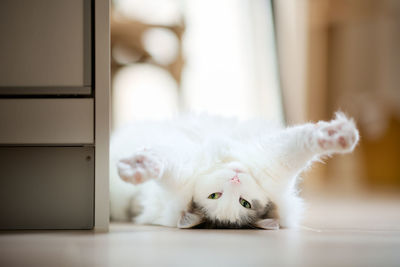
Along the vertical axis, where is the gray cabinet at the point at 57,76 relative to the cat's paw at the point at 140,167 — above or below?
above

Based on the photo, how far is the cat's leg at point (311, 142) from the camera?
106 centimetres

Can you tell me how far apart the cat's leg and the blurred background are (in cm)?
96

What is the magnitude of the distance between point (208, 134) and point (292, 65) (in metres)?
2.09

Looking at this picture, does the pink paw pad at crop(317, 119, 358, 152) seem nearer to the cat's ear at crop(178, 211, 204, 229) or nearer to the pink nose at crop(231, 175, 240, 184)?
the pink nose at crop(231, 175, 240, 184)

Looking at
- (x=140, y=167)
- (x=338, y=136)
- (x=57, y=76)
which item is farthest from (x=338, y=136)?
(x=57, y=76)

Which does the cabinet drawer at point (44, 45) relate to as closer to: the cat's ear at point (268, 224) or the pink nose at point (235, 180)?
the pink nose at point (235, 180)

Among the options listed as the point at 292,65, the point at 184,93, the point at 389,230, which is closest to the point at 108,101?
the point at 389,230

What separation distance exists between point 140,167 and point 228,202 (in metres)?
0.31

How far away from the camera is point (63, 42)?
1.20 metres

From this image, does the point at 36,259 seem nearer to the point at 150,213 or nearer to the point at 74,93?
the point at 74,93

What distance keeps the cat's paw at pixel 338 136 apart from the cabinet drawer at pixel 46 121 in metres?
0.55

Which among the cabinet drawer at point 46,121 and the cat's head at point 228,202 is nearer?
the cabinet drawer at point 46,121

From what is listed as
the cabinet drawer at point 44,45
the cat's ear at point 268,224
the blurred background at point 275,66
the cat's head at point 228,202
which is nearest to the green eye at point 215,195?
the cat's head at point 228,202

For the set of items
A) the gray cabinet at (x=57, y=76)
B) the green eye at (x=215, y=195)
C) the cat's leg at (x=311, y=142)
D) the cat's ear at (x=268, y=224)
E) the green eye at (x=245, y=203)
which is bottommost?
the cat's ear at (x=268, y=224)
